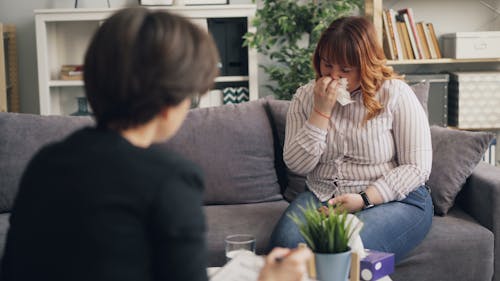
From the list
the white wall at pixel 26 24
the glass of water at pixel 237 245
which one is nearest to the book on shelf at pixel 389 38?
the white wall at pixel 26 24

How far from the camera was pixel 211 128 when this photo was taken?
8.23ft

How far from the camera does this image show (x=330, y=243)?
1.48 m

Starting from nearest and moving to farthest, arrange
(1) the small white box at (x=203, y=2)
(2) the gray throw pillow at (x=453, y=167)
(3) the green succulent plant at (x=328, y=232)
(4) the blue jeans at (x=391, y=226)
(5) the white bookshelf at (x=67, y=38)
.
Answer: (3) the green succulent plant at (x=328, y=232), (4) the blue jeans at (x=391, y=226), (2) the gray throw pillow at (x=453, y=167), (5) the white bookshelf at (x=67, y=38), (1) the small white box at (x=203, y=2)

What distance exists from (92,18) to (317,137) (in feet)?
6.84

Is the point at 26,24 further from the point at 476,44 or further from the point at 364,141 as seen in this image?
the point at 364,141

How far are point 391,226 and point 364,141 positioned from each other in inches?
10.7

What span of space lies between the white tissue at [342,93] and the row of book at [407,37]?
1.69 meters

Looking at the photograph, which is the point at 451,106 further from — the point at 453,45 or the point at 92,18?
the point at 92,18

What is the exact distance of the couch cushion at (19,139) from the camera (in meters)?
2.39

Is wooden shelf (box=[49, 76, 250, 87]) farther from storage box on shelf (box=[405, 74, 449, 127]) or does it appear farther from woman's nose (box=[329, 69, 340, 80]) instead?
woman's nose (box=[329, 69, 340, 80])

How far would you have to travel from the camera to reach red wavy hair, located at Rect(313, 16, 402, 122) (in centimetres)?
207

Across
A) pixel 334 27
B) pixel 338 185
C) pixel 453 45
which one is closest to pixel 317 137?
pixel 338 185

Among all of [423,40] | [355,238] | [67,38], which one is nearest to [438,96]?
[423,40]

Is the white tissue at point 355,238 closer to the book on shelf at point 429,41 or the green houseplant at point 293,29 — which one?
the green houseplant at point 293,29
